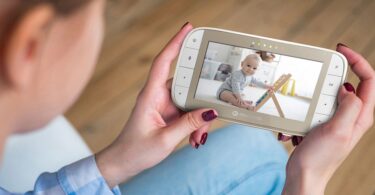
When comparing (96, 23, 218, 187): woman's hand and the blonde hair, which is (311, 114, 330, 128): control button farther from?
the blonde hair

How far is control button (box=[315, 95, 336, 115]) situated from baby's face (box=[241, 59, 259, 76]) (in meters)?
0.11

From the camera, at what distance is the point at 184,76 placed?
668mm

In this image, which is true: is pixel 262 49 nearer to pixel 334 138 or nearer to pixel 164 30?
pixel 334 138

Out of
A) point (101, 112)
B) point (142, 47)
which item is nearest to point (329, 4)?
point (142, 47)

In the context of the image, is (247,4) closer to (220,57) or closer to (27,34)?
(220,57)

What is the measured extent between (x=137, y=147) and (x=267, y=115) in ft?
0.65

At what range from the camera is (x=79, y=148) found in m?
0.80

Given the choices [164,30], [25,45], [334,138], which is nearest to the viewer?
[25,45]

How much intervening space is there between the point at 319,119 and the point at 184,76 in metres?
0.21

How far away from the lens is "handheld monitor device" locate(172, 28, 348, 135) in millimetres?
638

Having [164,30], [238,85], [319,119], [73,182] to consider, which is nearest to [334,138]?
[319,119]

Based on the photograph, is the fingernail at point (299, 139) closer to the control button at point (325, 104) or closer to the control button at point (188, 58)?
the control button at point (325, 104)

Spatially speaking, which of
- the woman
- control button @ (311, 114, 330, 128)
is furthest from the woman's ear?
control button @ (311, 114, 330, 128)

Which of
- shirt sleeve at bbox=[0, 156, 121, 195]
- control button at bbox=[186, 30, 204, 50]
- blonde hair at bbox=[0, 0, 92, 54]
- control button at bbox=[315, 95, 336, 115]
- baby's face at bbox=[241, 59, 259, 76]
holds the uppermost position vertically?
blonde hair at bbox=[0, 0, 92, 54]
